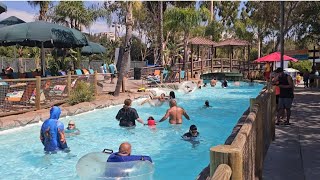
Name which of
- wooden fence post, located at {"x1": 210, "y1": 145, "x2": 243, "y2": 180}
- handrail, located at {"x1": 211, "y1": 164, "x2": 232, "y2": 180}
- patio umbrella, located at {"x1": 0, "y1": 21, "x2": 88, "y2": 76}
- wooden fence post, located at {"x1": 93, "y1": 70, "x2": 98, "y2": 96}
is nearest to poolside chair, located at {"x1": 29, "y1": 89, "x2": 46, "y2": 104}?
patio umbrella, located at {"x1": 0, "y1": 21, "x2": 88, "y2": 76}

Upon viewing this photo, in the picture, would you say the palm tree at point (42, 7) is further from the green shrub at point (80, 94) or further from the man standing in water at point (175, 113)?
the man standing in water at point (175, 113)

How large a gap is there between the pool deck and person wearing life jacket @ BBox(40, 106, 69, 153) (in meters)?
3.78

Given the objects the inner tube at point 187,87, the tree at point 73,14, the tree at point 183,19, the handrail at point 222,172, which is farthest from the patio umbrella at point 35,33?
the tree at point 73,14

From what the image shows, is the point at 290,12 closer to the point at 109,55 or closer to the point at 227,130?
the point at 109,55

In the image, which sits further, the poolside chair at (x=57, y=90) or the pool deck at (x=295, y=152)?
the poolside chair at (x=57, y=90)

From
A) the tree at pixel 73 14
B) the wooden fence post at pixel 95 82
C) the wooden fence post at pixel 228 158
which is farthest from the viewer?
the tree at pixel 73 14

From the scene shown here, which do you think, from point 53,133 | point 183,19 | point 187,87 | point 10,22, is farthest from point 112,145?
point 183,19

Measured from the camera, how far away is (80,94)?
1324 centimetres

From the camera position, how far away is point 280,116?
9.41 metres

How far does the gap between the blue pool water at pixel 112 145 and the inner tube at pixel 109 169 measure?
1.75 meters

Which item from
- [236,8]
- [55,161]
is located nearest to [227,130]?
[55,161]

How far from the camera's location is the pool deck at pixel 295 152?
511cm

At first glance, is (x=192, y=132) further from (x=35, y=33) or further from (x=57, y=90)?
(x=35, y=33)

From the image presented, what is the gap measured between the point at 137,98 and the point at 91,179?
11.7 meters
